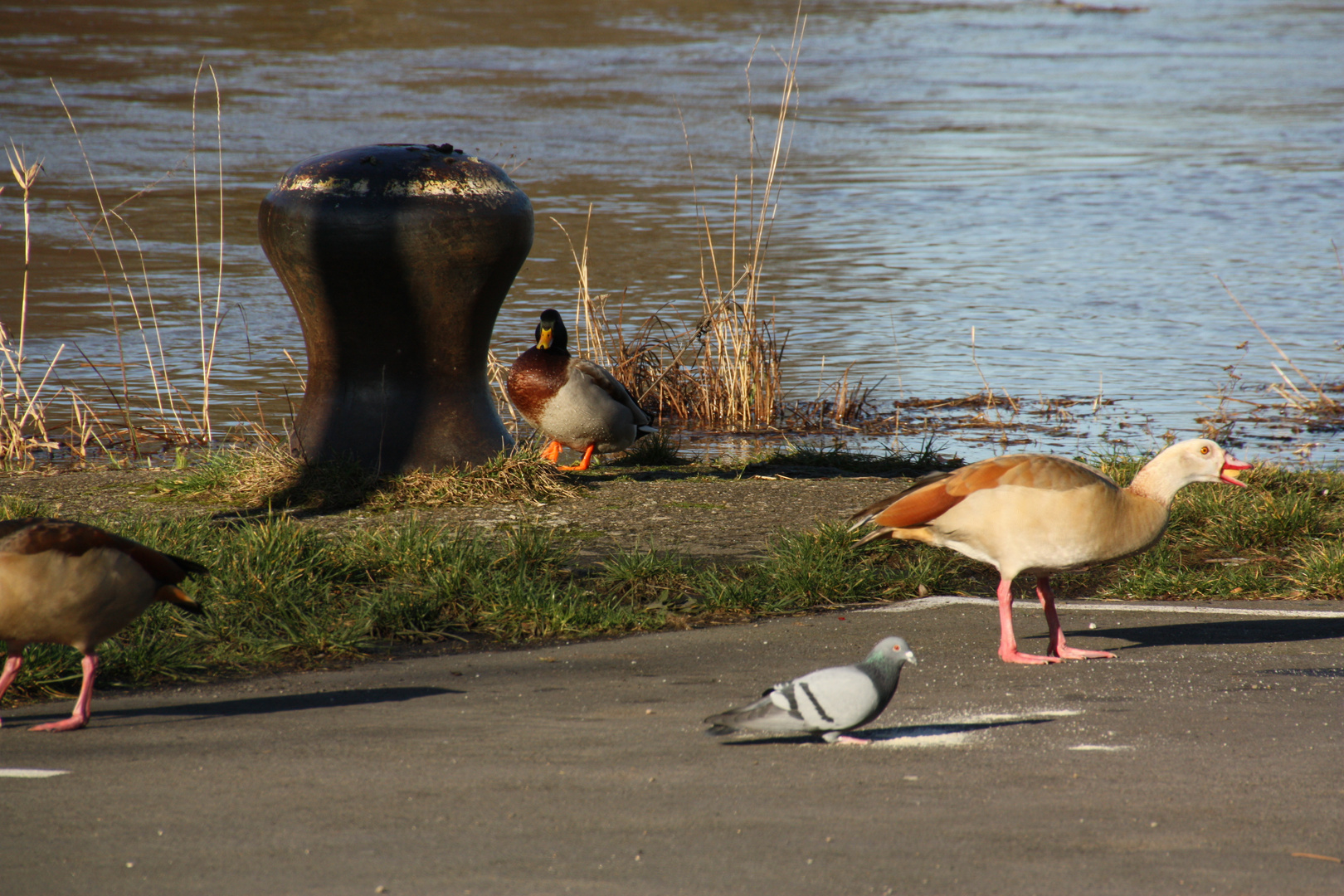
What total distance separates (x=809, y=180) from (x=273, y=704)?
16.4 m

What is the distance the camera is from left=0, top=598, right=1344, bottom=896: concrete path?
11.1 feet

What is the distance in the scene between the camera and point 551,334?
7.91 metres

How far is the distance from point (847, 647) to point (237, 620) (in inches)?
87.2

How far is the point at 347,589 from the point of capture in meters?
5.54

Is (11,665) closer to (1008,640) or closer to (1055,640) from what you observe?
(1008,640)

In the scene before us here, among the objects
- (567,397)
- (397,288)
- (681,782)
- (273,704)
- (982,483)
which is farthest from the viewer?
(567,397)

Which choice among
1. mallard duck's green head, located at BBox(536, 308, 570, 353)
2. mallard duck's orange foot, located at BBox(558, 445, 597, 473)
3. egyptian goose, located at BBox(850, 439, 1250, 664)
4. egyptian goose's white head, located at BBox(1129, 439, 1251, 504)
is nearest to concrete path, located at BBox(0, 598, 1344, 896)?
egyptian goose, located at BBox(850, 439, 1250, 664)

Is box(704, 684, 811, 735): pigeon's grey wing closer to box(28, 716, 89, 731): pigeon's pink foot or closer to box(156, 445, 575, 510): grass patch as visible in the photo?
box(28, 716, 89, 731): pigeon's pink foot

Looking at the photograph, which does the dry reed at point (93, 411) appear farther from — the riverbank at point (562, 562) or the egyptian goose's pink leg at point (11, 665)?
the egyptian goose's pink leg at point (11, 665)

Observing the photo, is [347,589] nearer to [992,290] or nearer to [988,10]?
[992,290]

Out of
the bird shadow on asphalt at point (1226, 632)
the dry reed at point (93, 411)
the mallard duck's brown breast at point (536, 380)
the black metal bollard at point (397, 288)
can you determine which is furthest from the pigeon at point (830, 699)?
the dry reed at point (93, 411)

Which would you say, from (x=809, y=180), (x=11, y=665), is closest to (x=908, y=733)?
(x=11, y=665)

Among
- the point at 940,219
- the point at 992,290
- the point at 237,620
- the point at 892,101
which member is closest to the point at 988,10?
the point at 892,101

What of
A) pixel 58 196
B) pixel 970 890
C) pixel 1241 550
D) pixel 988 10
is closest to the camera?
pixel 970 890
